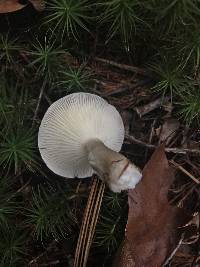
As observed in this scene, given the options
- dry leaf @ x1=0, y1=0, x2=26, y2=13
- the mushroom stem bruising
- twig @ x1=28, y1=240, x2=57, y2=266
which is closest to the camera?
the mushroom stem bruising

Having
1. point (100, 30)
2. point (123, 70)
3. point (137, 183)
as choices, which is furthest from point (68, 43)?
point (137, 183)

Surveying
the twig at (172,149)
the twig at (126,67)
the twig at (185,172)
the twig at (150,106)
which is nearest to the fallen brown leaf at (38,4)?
the twig at (126,67)

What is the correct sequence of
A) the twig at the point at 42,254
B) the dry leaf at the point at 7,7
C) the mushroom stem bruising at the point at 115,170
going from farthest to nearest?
1. the twig at the point at 42,254
2. the dry leaf at the point at 7,7
3. the mushroom stem bruising at the point at 115,170

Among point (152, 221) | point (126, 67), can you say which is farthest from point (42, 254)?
point (126, 67)

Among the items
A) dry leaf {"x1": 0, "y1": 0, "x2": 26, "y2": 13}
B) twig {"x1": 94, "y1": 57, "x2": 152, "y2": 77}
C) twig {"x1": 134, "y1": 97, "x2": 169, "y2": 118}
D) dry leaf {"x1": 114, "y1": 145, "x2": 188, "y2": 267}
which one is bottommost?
dry leaf {"x1": 114, "y1": 145, "x2": 188, "y2": 267}

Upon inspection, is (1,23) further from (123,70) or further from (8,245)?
(8,245)

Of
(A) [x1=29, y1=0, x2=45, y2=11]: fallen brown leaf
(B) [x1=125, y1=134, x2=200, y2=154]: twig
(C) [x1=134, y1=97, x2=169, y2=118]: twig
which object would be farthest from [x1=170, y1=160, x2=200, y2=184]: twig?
(A) [x1=29, y1=0, x2=45, y2=11]: fallen brown leaf

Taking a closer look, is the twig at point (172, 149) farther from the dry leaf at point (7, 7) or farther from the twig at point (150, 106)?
the dry leaf at point (7, 7)

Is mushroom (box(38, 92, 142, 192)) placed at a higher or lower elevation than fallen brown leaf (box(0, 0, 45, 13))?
lower

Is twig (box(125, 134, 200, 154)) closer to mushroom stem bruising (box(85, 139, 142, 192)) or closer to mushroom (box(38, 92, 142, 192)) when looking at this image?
mushroom (box(38, 92, 142, 192))

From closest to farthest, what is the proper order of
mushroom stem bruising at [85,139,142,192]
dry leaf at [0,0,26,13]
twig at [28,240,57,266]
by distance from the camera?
1. mushroom stem bruising at [85,139,142,192]
2. dry leaf at [0,0,26,13]
3. twig at [28,240,57,266]
